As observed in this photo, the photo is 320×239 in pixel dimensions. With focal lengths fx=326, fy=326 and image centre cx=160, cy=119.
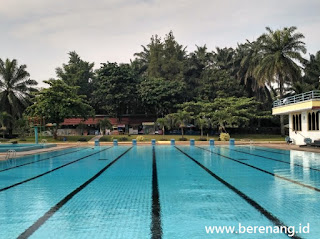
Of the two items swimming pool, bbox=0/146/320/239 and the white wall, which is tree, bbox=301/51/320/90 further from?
swimming pool, bbox=0/146/320/239

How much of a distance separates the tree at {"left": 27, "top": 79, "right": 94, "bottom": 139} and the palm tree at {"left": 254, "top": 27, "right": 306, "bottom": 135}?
20.8 m

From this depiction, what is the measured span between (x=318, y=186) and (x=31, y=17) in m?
17.3

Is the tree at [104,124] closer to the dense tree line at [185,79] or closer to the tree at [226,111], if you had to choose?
the dense tree line at [185,79]

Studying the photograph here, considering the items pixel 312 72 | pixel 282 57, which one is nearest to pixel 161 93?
pixel 282 57

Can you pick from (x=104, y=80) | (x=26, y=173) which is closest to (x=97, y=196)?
(x=26, y=173)

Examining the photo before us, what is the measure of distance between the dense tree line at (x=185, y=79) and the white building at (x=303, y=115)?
780 centimetres

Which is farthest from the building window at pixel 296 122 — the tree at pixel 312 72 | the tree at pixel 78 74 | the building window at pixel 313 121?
the tree at pixel 78 74

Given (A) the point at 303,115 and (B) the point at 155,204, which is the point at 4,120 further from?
(B) the point at 155,204

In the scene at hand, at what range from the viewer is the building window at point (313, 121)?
23344 mm

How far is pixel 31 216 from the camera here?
18.9 feet

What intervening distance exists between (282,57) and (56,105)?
25374 mm

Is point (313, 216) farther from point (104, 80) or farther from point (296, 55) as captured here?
point (104, 80)

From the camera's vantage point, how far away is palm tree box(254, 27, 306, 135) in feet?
116

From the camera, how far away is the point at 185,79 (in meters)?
49.9
